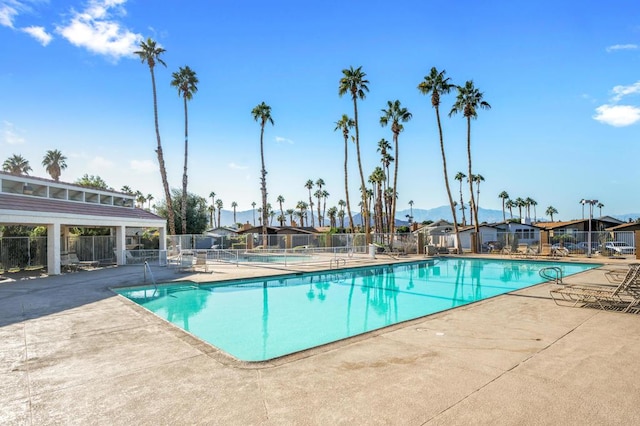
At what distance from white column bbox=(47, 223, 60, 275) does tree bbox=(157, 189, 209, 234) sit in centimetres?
2052

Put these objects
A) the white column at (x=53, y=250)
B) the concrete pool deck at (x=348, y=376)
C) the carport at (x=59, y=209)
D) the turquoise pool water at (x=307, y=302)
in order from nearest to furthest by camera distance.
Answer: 1. the concrete pool deck at (x=348, y=376)
2. the turquoise pool water at (x=307, y=302)
3. the carport at (x=59, y=209)
4. the white column at (x=53, y=250)

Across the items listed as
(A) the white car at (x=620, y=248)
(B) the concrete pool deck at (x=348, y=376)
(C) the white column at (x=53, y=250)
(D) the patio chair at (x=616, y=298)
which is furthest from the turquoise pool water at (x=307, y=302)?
(A) the white car at (x=620, y=248)

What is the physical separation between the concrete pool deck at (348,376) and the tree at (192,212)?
31.5m

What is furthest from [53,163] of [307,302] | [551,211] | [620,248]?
[551,211]

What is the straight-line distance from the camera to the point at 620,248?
85.8 ft

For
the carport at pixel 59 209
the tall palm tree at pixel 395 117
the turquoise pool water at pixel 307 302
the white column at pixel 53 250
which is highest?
the tall palm tree at pixel 395 117

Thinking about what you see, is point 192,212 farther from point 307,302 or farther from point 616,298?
point 616,298

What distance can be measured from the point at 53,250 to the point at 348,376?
1806cm

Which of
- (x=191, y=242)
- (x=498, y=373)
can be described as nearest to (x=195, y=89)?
(x=191, y=242)

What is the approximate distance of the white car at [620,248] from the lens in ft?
84.7

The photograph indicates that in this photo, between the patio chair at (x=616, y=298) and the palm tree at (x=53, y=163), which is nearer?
the patio chair at (x=616, y=298)

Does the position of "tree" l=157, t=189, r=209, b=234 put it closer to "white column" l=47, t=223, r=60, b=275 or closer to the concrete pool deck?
"white column" l=47, t=223, r=60, b=275

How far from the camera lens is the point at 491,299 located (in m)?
10.4

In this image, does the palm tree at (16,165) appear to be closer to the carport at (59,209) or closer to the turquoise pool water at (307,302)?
the carport at (59,209)
